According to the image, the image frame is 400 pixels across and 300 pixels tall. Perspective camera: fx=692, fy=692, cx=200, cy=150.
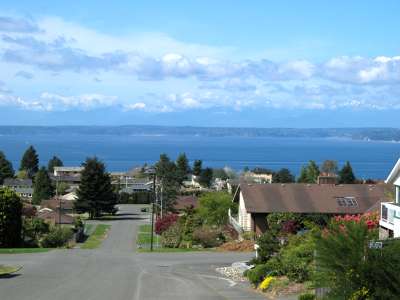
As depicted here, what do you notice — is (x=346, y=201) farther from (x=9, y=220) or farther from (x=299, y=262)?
(x=299, y=262)

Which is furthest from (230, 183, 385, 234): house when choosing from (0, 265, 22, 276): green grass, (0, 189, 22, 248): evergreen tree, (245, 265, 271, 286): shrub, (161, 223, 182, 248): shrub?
(245, 265, 271, 286): shrub

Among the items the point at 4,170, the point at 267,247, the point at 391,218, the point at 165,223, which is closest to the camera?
the point at 391,218

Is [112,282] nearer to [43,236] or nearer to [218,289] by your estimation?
[218,289]

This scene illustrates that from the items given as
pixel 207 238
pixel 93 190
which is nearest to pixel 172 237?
pixel 207 238

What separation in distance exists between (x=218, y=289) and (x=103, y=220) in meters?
65.2

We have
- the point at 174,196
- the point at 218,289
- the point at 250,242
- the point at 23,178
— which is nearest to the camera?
the point at 218,289

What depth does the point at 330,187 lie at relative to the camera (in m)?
55.7

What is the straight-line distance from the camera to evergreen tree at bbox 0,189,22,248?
52.8m

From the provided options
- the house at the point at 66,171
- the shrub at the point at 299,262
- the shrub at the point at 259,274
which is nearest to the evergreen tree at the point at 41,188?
the house at the point at 66,171

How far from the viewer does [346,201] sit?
177 ft

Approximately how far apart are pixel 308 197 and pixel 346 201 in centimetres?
305

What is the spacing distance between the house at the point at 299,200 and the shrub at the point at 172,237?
486 centimetres

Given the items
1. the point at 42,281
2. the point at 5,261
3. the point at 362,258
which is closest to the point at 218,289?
the point at 42,281

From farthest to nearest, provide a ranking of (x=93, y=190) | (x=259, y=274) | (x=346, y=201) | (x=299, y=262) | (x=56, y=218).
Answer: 1. (x=93, y=190)
2. (x=56, y=218)
3. (x=346, y=201)
4. (x=259, y=274)
5. (x=299, y=262)
